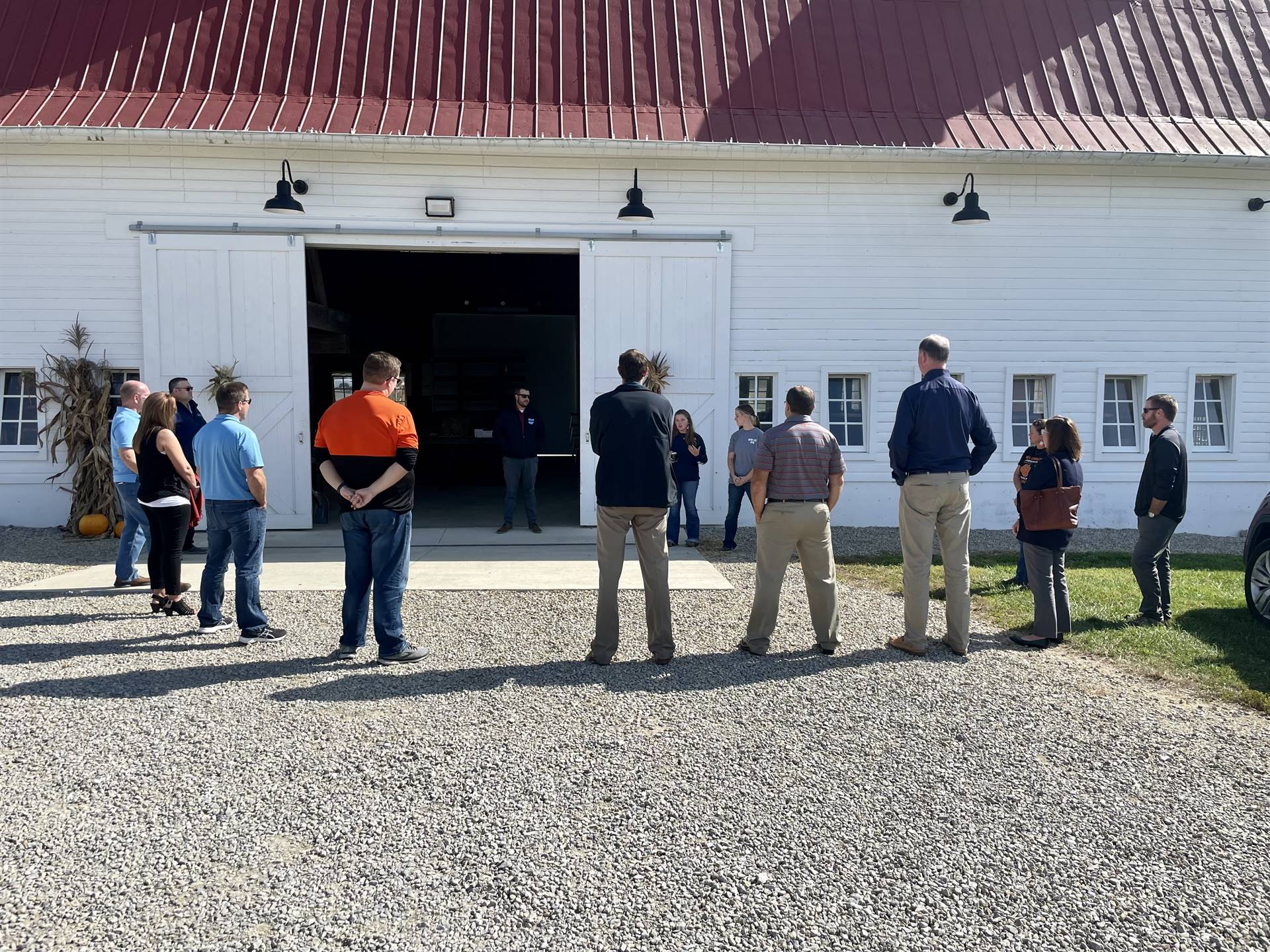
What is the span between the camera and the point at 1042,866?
10.2 ft

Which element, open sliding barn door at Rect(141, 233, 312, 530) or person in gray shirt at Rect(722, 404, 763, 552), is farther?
open sliding barn door at Rect(141, 233, 312, 530)

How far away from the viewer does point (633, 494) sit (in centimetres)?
516

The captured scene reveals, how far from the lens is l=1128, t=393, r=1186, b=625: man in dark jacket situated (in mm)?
6207

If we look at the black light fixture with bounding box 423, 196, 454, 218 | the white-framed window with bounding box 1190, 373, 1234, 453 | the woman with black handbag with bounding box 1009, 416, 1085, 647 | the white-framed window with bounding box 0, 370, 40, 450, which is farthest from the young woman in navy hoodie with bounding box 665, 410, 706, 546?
the white-framed window with bounding box 0, 370, 40, 450

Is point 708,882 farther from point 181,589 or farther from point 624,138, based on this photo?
point 624,138

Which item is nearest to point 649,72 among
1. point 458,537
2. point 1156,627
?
point 458,537

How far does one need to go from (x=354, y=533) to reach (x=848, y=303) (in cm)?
750

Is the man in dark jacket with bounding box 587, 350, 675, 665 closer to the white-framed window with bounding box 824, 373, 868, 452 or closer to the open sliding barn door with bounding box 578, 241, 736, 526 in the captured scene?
the open sliding barn door with bounding box 578, 241, 736, 526

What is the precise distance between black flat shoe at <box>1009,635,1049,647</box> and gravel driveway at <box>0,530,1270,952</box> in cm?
26

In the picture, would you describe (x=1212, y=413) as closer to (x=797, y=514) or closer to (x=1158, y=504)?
(x=1158, y=504)

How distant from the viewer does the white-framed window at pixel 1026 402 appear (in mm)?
11055

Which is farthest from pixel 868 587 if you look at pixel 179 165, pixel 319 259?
pixel 319 259

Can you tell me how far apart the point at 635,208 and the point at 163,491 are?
6174 mm

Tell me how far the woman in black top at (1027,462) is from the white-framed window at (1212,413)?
4.89 metres
